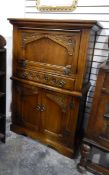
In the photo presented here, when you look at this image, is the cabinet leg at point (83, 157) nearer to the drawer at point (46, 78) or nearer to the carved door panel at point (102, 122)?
the carved door panel at point (102, 122)

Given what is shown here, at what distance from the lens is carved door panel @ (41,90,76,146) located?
191 cm

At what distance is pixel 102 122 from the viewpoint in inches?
65.1

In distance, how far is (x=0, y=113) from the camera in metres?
2.08

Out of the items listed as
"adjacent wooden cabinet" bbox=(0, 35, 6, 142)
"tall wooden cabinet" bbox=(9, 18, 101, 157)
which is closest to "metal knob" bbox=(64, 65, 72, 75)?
"tall wooden cabinet" bbox=(9, 18, 101, 157)

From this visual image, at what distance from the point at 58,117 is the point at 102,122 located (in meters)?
0.55

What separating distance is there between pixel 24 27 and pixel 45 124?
3.89 feet

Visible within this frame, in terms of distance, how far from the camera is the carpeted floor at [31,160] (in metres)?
1.82

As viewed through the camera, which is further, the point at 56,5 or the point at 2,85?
the point at 56,5

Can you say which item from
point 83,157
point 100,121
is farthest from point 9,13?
point 83,157

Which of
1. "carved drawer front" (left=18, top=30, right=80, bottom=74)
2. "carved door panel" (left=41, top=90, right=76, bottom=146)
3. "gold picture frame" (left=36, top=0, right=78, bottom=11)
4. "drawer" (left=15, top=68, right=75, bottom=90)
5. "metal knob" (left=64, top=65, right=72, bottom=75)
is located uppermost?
"gold picture frame" (left=36, top=0, right=78, bottom=11)

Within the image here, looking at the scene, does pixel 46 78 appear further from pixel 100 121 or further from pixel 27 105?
pixel 100 121

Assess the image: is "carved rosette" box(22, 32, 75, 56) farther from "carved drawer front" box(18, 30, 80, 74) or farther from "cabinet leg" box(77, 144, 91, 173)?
"cabinet leg" box(77, 144, 91, 173)

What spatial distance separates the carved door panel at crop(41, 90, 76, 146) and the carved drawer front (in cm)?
32

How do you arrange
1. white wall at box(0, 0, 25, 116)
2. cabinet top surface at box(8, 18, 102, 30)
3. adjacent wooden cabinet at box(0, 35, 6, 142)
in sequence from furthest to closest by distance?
white wall at box(0, 0, 25, 116)
adjacent wooden cabinet at box(0, 35, 6, 142)
cabinet top surface at box(8, 18, 102, 30)
